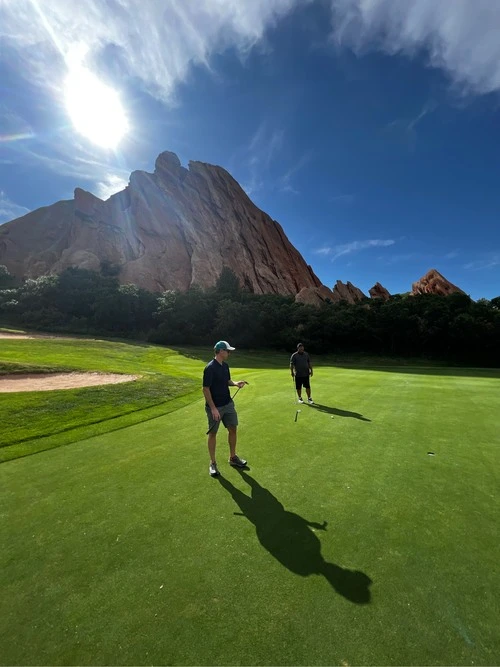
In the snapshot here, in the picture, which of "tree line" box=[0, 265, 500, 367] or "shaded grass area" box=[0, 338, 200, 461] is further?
"tree line" box=[0, 265, 500, 367]

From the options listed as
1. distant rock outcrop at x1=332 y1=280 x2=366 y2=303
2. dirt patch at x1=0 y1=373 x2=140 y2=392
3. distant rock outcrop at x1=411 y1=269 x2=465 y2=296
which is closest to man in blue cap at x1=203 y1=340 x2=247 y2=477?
dirt patch at x1=0 y1=373 x2=140 y2=392

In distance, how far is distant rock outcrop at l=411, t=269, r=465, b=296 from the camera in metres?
95.2

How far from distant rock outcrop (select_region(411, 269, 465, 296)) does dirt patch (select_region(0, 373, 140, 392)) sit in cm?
9600

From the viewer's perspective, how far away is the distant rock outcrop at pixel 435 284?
95.2m

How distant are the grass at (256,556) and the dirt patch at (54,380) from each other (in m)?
6.72

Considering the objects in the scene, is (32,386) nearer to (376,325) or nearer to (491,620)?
(491,620)

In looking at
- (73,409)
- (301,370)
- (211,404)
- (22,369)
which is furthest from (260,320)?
(211,404)

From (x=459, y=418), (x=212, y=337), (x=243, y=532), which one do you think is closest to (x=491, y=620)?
(x=243, y=532)

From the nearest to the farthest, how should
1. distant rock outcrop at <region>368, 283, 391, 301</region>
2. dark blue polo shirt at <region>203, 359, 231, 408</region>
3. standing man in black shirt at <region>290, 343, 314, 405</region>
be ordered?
dark blue polo shirt at <region>203, 359, 231, 408</region>
standing man in black shirt at <region>290, 343, 314, 405</region>
distant rock outcrop at <region>368, 283, 391, 301</region>

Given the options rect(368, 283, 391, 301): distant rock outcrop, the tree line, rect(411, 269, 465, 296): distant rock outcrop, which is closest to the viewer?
the tree line

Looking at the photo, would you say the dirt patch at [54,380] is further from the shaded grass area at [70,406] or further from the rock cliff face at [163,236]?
the rock cliff face at [163,236]

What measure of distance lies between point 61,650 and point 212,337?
52.5 meters

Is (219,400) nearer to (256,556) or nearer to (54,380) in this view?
(256,556)

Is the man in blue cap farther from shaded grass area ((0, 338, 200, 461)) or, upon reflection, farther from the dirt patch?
the dirt patch
